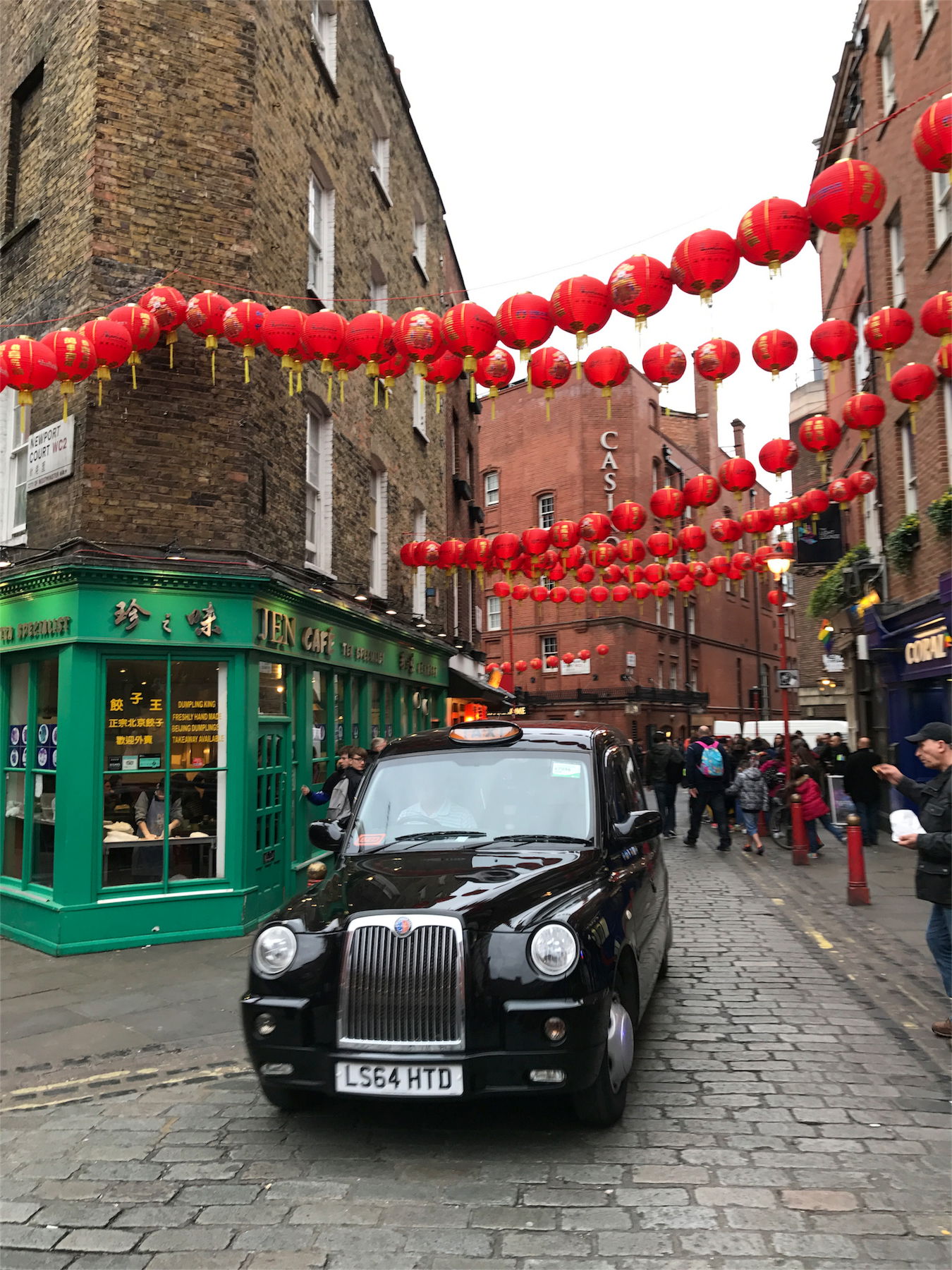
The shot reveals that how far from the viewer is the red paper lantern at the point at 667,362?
9.30 metres

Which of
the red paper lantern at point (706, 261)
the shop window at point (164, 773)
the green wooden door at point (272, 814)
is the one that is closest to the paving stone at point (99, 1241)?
the shop window at point (164, 773)

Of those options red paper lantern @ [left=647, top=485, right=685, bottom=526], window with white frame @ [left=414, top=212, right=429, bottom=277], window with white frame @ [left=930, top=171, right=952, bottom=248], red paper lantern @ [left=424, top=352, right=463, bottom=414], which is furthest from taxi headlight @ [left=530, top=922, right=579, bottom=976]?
window with white frame @ [left=414, top=212, right=429, bottom=277]

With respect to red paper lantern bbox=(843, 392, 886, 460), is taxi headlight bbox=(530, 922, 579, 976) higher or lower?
lower

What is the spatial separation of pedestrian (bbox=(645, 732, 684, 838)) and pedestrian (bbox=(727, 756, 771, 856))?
1030 mm

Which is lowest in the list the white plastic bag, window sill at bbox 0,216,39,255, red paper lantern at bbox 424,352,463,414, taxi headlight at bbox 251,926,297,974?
taxi headlight at bbox 251,926,297,974

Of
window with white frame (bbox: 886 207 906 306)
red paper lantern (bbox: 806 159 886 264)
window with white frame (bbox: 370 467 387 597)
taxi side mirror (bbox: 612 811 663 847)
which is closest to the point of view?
taxi side mirror (bbox: 612 811 663 847)

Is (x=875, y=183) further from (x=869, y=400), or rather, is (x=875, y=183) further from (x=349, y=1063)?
(x=349, y=1063)

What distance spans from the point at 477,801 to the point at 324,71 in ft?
39.9

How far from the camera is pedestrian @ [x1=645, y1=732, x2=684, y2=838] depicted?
1598cm

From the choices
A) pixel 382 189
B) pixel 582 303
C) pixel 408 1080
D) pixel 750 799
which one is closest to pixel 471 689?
pixel 750 799

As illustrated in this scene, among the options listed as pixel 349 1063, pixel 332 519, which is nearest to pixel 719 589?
pixel 332 519

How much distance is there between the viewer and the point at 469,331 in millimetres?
7832

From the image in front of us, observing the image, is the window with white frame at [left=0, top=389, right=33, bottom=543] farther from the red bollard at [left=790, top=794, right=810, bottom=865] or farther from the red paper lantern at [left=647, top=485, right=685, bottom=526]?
the red bollard at [left=790, top=794, right=810, bottom=865]

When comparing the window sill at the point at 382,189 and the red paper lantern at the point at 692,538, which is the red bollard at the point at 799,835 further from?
the window sill at the point at 382,189
